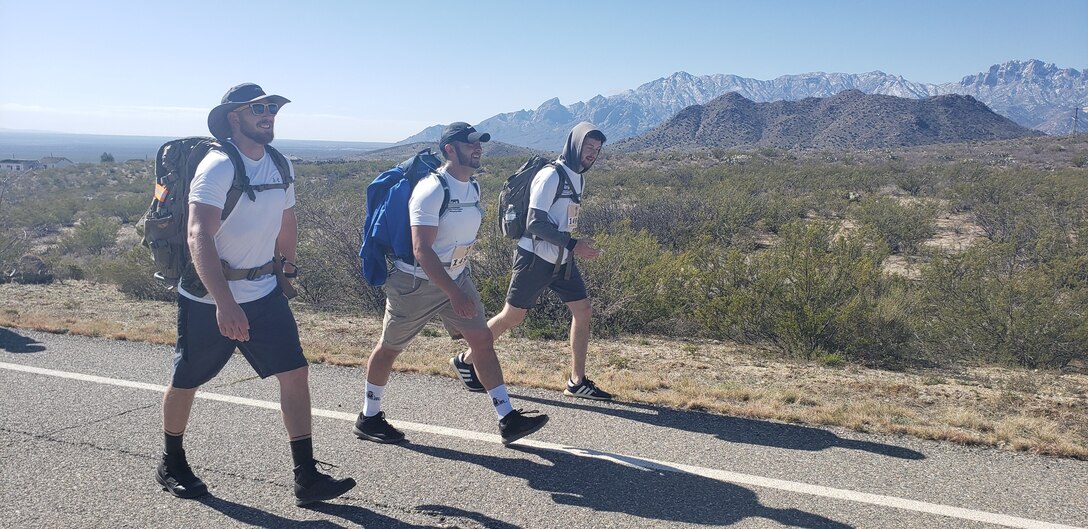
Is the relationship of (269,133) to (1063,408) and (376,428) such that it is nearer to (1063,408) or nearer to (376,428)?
(376,428)

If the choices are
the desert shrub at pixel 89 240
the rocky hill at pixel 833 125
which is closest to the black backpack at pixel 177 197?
the desert shrub at pixel 89 240

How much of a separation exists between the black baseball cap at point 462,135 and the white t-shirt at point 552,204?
0.78m

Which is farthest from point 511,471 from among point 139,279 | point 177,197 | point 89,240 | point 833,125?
point 833,125

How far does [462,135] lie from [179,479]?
2186 mm

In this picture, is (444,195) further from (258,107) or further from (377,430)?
(377,430)

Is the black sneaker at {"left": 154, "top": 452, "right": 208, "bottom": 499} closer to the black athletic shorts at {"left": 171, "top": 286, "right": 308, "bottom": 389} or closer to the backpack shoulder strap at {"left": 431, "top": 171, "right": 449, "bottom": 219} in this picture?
the black athletic shorts at {"left": 171, "top": 286, "right": 308, "bottom": 389}

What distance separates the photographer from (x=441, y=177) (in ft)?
13.4

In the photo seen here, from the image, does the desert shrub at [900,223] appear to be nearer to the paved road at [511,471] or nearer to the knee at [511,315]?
the knee at [511,315]

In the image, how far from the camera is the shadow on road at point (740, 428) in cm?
412

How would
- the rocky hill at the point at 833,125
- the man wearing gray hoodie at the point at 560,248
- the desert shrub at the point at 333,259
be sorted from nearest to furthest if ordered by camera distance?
the man wearing gray hoodie at the point at 560,248
the desert shrub at the point at 333,259
the rocky hill at the point at 833,125

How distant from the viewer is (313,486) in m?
3.37

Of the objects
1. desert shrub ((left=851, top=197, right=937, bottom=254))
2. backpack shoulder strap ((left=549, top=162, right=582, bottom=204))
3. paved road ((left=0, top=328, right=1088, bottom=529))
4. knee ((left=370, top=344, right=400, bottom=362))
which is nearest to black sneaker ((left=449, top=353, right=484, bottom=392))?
paved road ((left=0, top=328, right=1088, bottom=529))

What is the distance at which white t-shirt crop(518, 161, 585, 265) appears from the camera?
482cm

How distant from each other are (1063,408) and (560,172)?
3529mm
